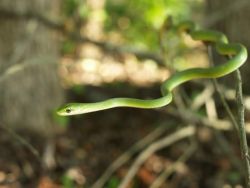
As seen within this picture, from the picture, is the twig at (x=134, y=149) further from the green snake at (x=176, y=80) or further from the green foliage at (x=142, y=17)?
the green snake at (x=176, y=80)

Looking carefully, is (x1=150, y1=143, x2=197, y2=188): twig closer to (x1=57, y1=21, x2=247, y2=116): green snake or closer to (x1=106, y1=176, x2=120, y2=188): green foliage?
(x1=106, y1=176, x2=120, y2=188): green foliage

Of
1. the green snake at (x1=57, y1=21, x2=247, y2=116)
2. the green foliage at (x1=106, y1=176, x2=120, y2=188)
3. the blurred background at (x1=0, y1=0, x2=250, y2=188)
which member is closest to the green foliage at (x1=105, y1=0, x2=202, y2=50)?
the blurred background at (x1=0, y1=0, x2=250, y2=188)

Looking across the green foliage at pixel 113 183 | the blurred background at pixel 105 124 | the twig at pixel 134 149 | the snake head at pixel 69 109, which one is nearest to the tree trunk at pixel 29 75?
the blurred background at pixel 105 124

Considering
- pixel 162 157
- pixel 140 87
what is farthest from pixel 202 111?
pixel 140 87

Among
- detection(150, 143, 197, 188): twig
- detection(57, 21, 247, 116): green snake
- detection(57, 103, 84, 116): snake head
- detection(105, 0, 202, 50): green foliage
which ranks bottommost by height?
detection(150, 143, 197, 188): twig

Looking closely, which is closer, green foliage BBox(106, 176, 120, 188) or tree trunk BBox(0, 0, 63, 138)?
green foliage BBox(106, 176, 120, 188)

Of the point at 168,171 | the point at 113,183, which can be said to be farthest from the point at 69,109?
the point at 168,171

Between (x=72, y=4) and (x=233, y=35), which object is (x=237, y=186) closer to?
(x=233, y=35)

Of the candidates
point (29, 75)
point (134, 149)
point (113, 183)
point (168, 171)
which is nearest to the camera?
point (113, 183)

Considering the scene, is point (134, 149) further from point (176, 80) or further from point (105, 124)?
point (176, 80)
